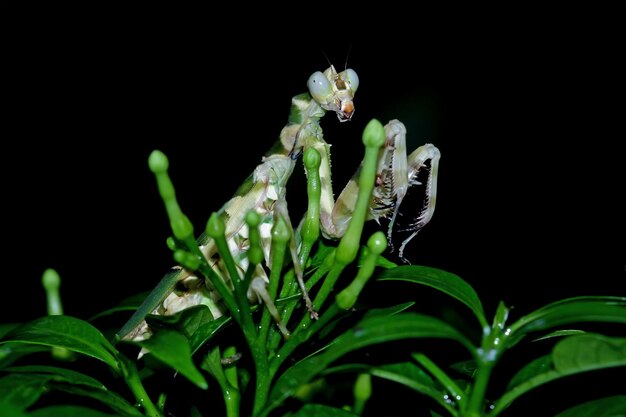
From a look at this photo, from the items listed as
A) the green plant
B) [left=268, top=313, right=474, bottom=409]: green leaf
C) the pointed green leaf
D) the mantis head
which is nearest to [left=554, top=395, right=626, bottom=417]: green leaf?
the green plant

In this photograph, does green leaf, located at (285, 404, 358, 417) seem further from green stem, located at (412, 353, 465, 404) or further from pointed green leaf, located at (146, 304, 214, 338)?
pointed green leaf, located at (146, 304, 214, 338)

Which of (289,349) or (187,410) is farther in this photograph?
(187,410)

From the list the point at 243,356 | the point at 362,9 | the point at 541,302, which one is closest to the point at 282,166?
the point at 243,356

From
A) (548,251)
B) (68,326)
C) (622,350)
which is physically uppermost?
(548,251)

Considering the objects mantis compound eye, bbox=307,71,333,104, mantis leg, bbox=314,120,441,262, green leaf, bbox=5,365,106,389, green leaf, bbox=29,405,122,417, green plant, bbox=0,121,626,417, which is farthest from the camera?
mantis compound eye, bbox=307,71,333,104

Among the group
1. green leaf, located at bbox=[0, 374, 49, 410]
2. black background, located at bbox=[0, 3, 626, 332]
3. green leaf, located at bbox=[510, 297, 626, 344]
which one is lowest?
green leaf, located at bbox=[0, 374, 49, 410]

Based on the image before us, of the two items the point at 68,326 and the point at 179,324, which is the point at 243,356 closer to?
the point at 179,324

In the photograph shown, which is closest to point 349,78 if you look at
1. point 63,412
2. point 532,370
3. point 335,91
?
point 335,91
